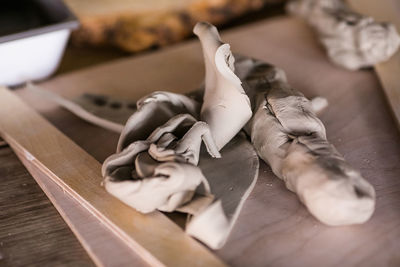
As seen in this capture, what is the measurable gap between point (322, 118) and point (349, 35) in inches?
8.9

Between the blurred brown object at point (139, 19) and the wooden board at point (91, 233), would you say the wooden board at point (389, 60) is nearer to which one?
the blurred brown object at point (139, 19)

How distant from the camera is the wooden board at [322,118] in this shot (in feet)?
2.28

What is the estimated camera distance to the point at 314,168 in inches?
27.6

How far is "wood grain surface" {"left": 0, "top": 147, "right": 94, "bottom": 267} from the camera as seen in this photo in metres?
0.72

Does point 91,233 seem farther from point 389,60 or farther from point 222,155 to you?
point 389,60

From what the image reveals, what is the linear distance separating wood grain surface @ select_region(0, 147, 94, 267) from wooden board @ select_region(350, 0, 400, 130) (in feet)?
1.90

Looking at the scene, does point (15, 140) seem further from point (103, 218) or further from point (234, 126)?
point (234, 126)

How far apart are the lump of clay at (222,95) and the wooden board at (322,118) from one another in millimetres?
86

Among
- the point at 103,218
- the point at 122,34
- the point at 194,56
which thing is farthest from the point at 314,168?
the point at 122,34

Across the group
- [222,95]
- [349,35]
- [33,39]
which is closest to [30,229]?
[222,95]

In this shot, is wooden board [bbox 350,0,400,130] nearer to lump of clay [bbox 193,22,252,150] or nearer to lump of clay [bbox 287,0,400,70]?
lump of clay [bbox 287,0,400,70]

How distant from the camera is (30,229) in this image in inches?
30.5

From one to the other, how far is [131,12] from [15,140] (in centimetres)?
58

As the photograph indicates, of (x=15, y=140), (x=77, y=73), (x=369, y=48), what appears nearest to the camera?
(x=15, y=140)
